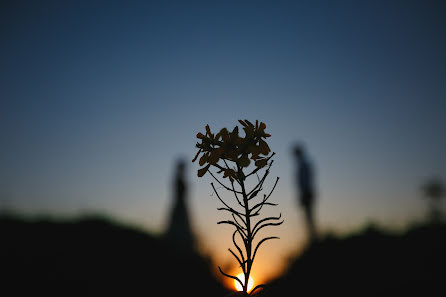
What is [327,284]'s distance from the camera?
3.52 m

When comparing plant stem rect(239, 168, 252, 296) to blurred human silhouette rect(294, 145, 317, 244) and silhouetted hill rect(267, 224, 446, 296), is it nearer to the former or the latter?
silhouetted hill rect(267, 224, 446, 296)

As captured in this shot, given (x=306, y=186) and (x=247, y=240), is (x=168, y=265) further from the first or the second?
(x=247, y=240)

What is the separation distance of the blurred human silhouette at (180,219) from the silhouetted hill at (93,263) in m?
0.30

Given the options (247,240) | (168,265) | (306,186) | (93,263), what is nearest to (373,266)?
(306,186)

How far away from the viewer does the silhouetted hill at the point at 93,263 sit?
150 inches

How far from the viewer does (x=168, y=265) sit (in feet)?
16.4

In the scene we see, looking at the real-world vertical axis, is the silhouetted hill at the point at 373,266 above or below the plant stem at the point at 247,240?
below

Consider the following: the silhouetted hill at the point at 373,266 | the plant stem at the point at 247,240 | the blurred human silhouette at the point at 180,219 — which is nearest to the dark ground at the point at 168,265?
the silhouetted hill at the point at 373,266

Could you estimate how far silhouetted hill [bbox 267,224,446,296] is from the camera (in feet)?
10.7

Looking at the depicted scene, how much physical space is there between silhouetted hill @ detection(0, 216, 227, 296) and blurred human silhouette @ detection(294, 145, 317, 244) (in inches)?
94.6

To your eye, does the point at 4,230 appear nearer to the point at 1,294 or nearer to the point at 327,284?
the point at 1,294

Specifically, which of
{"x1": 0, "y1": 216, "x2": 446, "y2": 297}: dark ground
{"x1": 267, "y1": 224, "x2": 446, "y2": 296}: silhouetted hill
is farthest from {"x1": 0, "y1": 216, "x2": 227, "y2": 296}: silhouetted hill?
{"x1": 267, "y1": 224, "x2": 446, "y2": 296}: silhouetted hill

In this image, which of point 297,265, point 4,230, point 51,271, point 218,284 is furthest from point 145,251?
point 297,265

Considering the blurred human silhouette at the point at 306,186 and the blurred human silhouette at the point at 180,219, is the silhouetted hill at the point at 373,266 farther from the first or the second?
the blurred human silhouette at the point at 180,219
